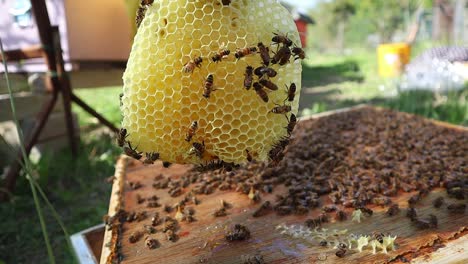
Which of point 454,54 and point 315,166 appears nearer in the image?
point 315,166

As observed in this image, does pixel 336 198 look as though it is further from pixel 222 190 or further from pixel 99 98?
pixel 99 98

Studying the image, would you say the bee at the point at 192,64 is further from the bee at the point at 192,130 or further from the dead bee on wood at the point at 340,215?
the dead bee on wood at the point at 340,215

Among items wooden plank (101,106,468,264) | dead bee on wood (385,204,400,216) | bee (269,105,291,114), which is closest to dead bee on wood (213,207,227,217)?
wooden plank (101,106,468,264)

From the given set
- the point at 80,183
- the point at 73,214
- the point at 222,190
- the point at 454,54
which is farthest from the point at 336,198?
the point at 454,54

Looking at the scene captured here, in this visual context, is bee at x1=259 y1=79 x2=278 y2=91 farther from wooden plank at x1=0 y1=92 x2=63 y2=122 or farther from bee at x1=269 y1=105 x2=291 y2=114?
wooden plank at x1=0 y1=92 x2=63 y2=122

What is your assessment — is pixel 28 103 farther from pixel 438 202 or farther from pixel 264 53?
pixel 438 202

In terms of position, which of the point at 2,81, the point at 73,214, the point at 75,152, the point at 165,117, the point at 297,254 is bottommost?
the point at 73,214

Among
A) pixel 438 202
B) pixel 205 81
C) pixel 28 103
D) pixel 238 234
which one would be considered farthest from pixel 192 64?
pixel 28 103

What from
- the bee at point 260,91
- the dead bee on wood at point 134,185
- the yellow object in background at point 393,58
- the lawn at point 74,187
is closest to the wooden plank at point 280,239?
the dead bee on wood at point 134,185
